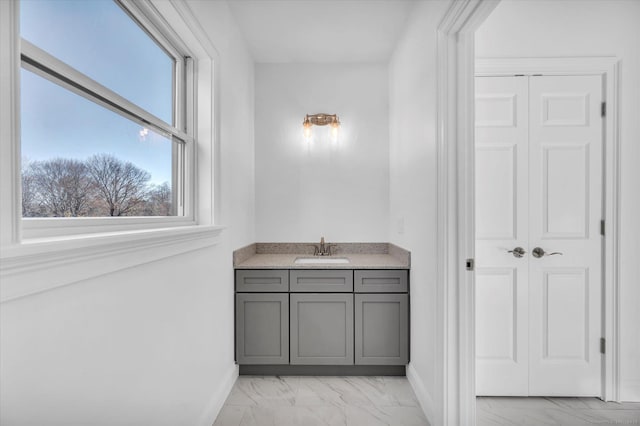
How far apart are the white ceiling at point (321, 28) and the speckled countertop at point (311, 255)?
5.51 feet

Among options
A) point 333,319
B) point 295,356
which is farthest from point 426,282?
point 295,356

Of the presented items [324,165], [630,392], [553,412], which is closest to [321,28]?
[324,165]

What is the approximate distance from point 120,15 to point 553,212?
8.32ft

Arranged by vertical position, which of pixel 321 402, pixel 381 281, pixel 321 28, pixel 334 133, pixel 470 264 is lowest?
pixel 321 402

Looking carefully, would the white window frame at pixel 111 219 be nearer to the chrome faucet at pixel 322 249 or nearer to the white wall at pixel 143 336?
the white wall at pixel 143 336

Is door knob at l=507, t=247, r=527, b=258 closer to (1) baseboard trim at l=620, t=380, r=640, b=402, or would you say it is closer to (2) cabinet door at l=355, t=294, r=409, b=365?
(2) cabinet door at l=355, t=294, r=409, b=365

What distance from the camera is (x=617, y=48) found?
Result: 82.6 inches

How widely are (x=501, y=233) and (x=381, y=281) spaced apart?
87 centimetres

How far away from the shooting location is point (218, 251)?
6.77 ft

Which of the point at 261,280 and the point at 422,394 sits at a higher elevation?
the point at 261,280

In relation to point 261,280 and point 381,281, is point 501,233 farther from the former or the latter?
point 261,280

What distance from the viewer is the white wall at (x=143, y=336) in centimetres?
77

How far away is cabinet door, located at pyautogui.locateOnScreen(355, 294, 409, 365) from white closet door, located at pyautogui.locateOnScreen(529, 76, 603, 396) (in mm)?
809

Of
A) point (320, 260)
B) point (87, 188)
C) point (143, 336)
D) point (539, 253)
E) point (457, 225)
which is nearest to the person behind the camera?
point (87, 188)
